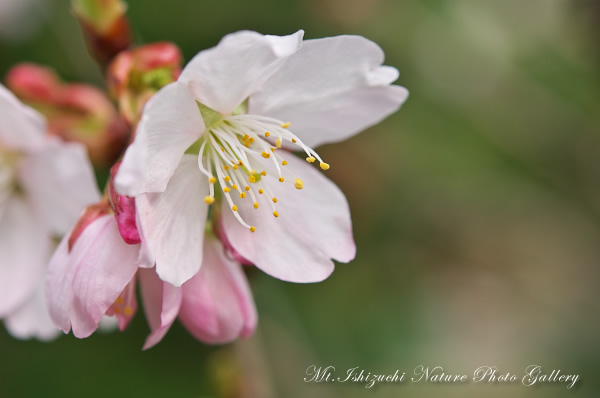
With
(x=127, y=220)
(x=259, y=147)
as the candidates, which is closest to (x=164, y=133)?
(x=127, y=220)

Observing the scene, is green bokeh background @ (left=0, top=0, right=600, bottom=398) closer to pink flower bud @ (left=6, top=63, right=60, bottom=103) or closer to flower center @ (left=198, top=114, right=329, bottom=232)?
pink flower bud @ (left=6, top=63, right=60, bottom=103)

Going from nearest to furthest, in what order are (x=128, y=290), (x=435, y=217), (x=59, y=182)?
(x=128, y=290) → (x=59, y=182) → (x=435, y=217)

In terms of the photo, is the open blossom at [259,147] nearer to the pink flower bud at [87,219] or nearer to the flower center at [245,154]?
the flower center at [245,154]

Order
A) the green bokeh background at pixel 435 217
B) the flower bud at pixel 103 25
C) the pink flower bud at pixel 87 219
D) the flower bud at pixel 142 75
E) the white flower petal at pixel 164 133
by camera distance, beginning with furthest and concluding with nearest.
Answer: the green bokeh background at pixel 435 217 → the flower bud at pixel 103 25 → the flower bud at pixel 142 75 → the pink flower bud at pixel 87 219 → the white flower petal at pixel 164 133

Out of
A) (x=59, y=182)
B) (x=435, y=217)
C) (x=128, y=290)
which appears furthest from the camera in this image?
(x=435, y=217)

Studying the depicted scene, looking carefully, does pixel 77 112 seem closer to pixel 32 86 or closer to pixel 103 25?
pixel 32 86

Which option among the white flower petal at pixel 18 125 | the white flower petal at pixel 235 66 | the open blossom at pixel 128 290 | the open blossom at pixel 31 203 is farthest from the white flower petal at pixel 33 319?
the white flower petal at pixel 235 66
